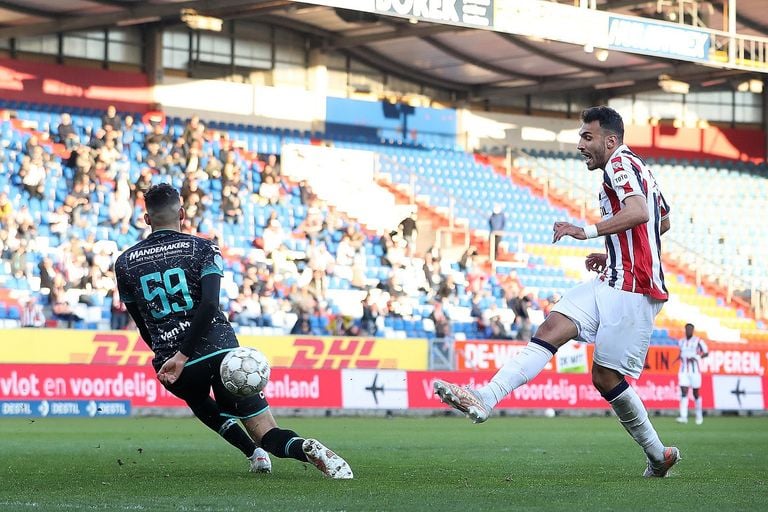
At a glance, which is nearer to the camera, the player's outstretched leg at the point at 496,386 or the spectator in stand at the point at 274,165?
the player's outstretched leg at the point at 496,386

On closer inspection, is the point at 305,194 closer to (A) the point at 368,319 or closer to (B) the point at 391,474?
(A) the point at 368,319

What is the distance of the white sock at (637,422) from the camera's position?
889 cm

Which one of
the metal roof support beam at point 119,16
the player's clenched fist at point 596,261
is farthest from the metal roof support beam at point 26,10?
the player's clenched fist at point 596,261

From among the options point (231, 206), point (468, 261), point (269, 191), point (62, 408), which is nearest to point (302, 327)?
point (231, 206)

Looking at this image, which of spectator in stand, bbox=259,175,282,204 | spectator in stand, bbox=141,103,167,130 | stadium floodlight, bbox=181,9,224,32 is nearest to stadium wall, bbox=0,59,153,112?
spectator in stand, bbox=141,103,167,130

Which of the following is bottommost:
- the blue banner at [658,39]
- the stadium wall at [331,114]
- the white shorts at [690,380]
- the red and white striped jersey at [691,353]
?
the white shorts at [690,380]

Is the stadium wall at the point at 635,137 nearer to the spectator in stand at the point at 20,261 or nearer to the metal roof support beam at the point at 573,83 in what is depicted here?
the metal roof support beam at the point at 573,83

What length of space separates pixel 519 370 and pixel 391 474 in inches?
53.5

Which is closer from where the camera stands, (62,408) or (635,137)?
(62,408)

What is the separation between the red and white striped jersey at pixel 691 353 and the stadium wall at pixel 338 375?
2.42 m

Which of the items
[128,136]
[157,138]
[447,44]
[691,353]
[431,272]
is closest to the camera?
[691,353]

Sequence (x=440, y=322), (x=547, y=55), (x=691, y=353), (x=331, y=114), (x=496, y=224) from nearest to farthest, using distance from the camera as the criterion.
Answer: (x=691, y=353), (x=440, y=322), (x=496, y=224), (x=331, y=114), (x=547, y=55)

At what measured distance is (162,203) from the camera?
8.48 meters

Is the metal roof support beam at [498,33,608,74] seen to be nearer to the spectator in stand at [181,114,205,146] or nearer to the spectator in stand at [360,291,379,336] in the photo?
the spectator in stand at [181,114,205,146]
